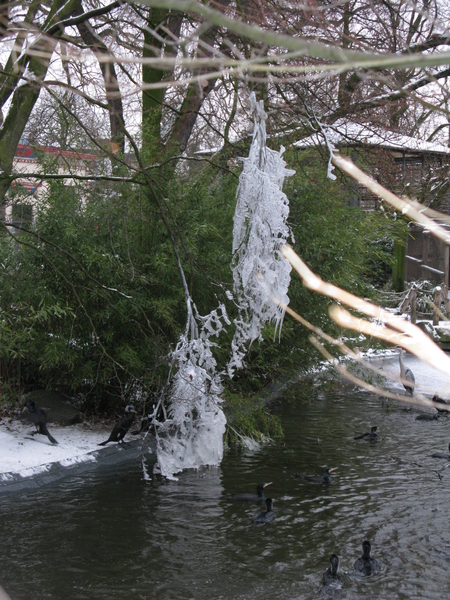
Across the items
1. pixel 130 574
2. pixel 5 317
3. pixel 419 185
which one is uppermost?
pixel 419 185

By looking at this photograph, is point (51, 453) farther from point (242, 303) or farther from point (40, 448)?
point (242, 303)

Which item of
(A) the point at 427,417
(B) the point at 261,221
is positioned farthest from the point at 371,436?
(B) the point at 261,221

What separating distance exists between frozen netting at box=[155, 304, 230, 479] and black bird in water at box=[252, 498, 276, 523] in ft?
5.67

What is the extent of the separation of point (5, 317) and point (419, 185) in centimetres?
1796

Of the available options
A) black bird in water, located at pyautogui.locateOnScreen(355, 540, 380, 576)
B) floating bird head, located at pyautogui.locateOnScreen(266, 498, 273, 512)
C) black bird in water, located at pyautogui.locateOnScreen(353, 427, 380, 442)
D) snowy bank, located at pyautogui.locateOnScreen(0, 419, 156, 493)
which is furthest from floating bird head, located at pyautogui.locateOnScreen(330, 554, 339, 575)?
black bird in water, located at pyautogui.locateOnScreen(353, 427, 380, 442)

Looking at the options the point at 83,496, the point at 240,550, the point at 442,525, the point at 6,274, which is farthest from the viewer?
the point at 6,274

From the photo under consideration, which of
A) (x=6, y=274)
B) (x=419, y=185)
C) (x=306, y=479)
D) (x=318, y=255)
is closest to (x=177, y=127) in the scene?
(x=318, y=255)

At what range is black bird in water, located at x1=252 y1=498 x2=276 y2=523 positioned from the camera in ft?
23.9

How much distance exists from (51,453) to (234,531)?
322 cm

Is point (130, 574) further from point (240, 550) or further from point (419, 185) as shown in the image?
point (419, 185)

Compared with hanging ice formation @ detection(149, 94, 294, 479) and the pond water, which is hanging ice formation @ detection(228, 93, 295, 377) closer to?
hanging ice formation @ detection(149, 94, 294, 479)

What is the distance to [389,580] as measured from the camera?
5898 mm

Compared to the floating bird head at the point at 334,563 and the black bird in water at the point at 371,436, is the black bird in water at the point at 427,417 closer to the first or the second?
the black bird in water at the point at 371,436

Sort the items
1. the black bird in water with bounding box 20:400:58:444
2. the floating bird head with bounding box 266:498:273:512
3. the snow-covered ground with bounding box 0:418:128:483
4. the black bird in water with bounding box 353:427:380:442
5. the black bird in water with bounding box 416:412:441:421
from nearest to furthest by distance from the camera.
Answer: the floating bird head with bounding box 266:498:273:512
the snow-covered ground with bounding box 0:418:128:483
the black bird in water with bounding box 20:400:58:444
the black bird in water with bounding box 353:427:380:442
the black bird in water with bounding box 416:412:441:421
